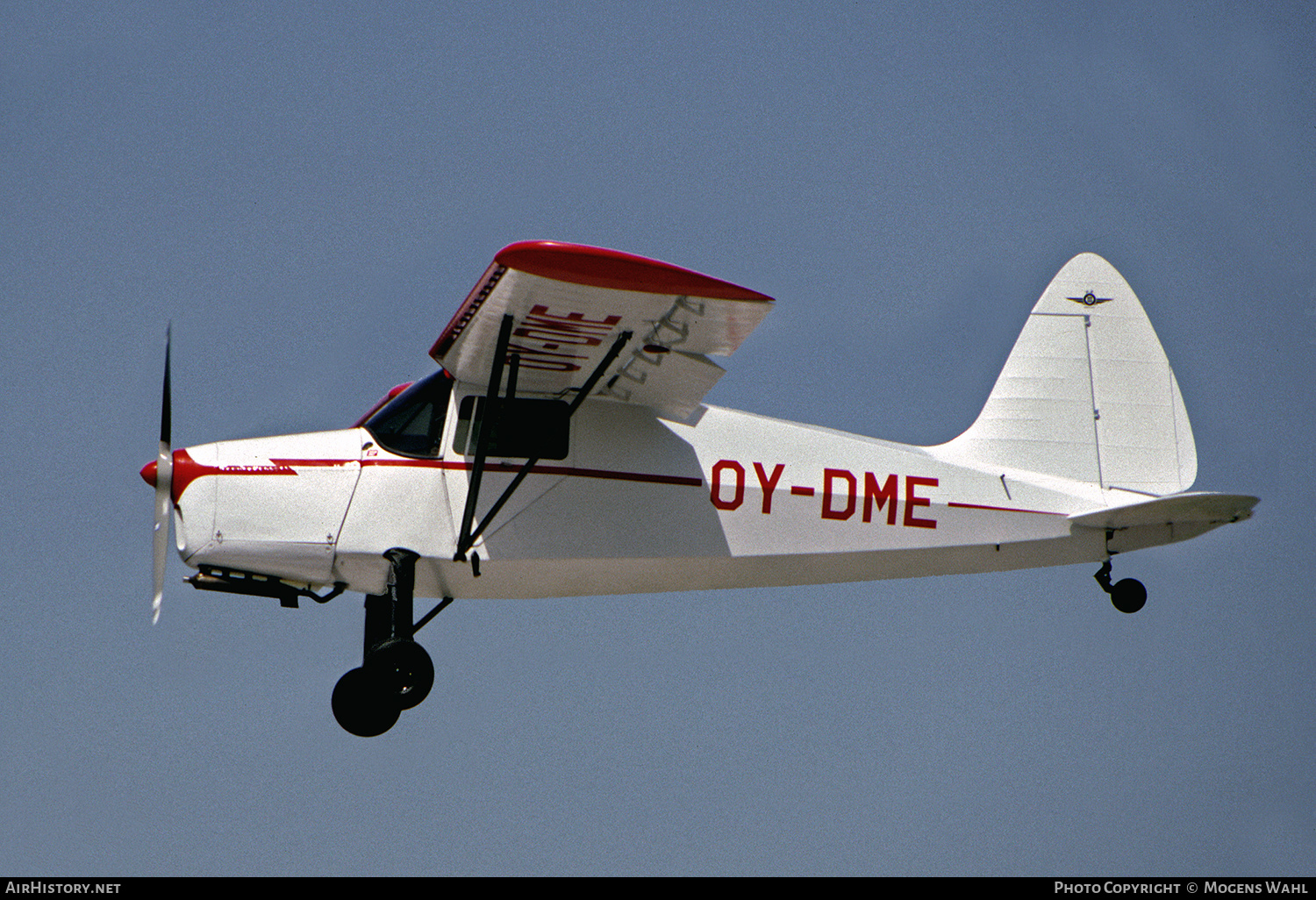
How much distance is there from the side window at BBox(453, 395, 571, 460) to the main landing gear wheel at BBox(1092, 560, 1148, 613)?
458cm

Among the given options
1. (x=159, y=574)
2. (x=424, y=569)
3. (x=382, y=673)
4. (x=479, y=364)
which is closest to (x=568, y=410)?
(x=479, y=364)

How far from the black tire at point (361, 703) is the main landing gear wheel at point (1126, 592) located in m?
5.84

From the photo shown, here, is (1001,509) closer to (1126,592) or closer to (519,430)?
(1126,592)

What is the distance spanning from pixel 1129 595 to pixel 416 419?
5.91m

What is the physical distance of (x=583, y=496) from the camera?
11305mm

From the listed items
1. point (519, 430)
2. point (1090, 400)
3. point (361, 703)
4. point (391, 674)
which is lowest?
point (361, 703)

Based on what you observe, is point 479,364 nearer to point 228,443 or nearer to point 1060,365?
point 228,443

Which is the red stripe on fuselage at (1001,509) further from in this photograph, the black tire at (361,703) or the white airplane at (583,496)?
the black tire at (361,703)

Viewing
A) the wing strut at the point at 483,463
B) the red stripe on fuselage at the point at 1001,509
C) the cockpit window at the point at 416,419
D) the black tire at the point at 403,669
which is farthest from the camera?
the red stripe on fuselage at the point at 1001,509

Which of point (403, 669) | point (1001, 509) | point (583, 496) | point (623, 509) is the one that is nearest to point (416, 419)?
point (583, 496)

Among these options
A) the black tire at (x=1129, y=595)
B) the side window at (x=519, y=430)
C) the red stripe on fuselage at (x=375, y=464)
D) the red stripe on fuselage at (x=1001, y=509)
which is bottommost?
the black tire at (x=1129, y=595)

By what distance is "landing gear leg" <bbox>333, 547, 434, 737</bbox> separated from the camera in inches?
419

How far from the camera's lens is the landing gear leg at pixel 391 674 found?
34.9ft

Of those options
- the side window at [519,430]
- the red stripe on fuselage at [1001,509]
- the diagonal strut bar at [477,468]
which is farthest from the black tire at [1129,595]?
the diagonal strut bar at [477,468]
